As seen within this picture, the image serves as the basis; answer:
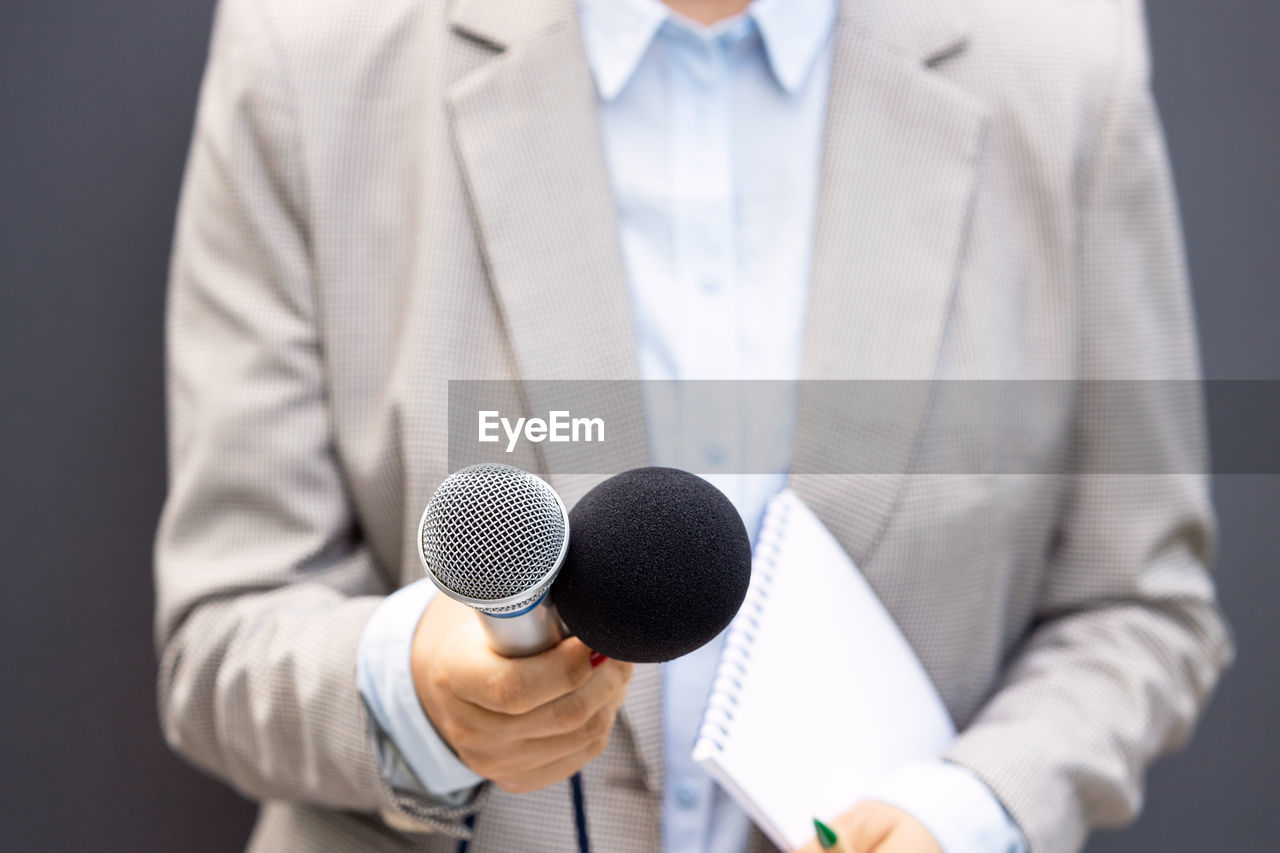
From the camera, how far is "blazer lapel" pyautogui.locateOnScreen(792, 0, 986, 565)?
0.84 metres

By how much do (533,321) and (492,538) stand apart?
43 cm

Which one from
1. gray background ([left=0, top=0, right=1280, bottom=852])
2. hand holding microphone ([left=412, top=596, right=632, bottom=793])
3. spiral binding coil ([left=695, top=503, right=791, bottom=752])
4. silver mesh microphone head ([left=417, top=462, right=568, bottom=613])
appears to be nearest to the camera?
silver mesh microphone head ([left=417, top=462, right=568, bottom=613])

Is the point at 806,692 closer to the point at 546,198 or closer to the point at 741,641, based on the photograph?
the point at 741,641

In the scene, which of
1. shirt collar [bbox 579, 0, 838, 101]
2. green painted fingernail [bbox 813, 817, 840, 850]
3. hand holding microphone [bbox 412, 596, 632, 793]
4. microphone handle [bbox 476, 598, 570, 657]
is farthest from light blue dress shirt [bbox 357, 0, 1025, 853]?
microphone handle [bbox 476, 598, 570, 657]

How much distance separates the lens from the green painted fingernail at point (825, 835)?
2.26 feet

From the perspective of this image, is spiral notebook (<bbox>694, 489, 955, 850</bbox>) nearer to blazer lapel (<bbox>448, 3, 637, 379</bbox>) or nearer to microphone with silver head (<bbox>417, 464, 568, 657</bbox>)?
blazer lapel (<bbox>448, 3, 637, 379</bbox>)

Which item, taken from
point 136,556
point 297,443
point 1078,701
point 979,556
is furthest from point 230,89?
point 1078,701

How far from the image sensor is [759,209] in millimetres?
884

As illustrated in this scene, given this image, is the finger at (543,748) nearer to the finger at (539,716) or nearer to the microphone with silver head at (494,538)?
the finger at (539,716)

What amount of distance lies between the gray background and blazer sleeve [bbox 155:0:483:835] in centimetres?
34

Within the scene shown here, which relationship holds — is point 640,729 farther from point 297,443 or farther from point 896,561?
point 297,443

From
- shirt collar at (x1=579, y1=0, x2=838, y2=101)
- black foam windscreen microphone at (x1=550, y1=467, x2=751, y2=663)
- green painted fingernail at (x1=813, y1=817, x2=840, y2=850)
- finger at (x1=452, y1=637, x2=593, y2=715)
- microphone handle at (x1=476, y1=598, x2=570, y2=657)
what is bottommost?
green painted fingernail at (x1=813, y1=817, x2=840, y2=850)

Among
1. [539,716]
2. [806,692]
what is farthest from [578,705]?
[806,692]

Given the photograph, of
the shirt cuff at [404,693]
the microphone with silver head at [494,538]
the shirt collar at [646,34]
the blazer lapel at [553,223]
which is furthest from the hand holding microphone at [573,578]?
the shirt collar at [646,34]
